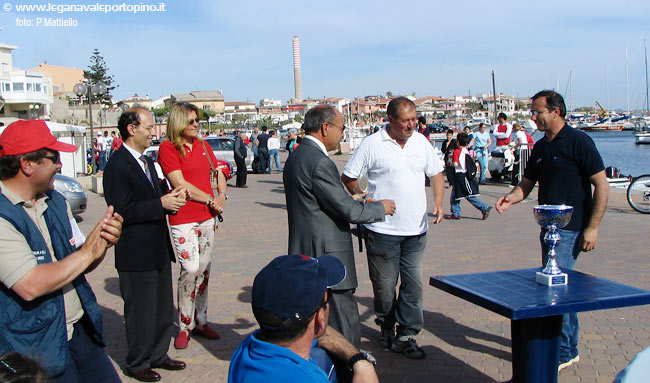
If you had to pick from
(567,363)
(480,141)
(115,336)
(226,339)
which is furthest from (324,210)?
(480,141)

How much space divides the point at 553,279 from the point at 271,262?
2.15 metres

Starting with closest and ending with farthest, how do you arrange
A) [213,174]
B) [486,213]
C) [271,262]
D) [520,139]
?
[271,262], [213,174], [486,213], [520,139]

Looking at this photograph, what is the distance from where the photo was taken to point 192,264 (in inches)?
207

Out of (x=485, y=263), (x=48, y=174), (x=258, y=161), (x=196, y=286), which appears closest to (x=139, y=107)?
(x=196, y=286)

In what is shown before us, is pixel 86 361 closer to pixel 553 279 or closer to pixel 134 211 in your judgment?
pixel 134 211

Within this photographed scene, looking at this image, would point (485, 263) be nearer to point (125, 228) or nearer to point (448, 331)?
point (448, 331)

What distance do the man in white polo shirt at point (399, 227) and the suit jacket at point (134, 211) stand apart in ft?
6.04

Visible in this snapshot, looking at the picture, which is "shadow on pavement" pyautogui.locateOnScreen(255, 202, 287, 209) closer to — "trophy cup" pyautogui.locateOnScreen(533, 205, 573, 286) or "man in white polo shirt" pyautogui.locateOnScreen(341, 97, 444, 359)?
"man in white polo shirt" pyautogui.locateOnScreen(341, 97, 444, 359)

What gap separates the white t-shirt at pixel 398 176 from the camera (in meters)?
5.15

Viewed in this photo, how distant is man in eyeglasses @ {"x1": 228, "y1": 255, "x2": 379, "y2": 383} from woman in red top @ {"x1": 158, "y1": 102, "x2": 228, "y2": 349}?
10.2 ft

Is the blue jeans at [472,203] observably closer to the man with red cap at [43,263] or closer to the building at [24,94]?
the man with red cap at [43,263]

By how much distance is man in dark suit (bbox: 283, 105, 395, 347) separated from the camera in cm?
405

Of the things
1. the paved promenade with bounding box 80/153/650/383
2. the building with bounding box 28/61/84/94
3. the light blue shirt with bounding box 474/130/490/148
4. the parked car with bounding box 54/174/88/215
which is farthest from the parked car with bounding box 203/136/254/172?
the building with bounding box 28/61/84/94

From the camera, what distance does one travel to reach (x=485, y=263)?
833 centimetres
